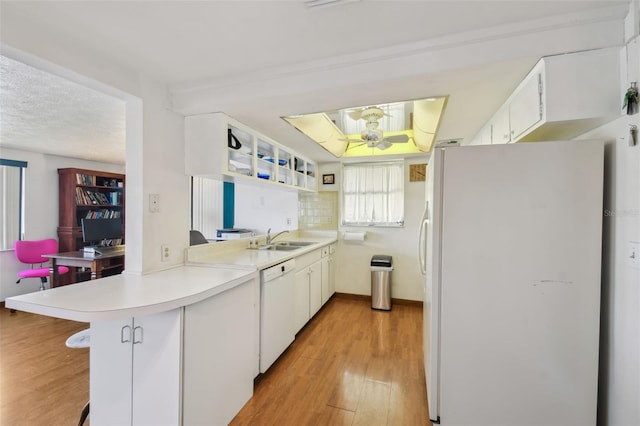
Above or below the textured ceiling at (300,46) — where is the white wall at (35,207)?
below

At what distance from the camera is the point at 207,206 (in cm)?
496

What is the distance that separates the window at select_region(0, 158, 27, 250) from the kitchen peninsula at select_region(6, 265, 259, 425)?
3.76 m

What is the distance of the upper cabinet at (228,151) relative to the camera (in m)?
2.08

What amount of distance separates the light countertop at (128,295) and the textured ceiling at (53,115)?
149 centimetres

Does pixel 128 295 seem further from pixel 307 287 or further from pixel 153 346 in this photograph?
pixel 307 287

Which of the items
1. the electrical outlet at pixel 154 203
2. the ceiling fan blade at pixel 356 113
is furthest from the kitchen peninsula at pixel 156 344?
the ceiling fan blade at pixel 356 113

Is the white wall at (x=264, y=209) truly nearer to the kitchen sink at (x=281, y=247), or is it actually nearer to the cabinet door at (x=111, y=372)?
the kitchen sink at (x=281, y=247)

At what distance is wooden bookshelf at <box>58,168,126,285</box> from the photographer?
421cm

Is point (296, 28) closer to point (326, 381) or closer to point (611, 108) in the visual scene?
point (611, 108)

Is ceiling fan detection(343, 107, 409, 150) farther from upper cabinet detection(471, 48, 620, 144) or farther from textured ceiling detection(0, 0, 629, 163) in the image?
upper cabinet detection(471, 48, 620, 144)

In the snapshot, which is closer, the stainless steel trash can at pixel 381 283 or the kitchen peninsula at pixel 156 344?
the kitchen peninsula at pixel 156 344

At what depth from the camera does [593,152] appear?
4.52 feet

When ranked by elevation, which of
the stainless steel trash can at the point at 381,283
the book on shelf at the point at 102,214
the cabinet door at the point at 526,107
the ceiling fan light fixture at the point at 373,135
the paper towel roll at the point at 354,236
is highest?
the ceiling fan light fixture at the point at 373,135

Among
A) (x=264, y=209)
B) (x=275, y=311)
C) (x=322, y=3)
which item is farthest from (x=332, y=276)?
(x=322, y=3)
